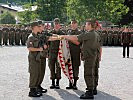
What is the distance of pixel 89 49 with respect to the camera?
825 centimetres

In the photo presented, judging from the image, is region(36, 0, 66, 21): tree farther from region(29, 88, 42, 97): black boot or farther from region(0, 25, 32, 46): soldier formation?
region(29, 88, 42, 97): black boot

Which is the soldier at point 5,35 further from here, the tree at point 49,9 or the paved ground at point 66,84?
the tree at point 49,9

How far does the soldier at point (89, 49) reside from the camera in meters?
8.19

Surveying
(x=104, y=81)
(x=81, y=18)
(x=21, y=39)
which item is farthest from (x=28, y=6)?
(x=104, y=81)

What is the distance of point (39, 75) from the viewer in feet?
28.5

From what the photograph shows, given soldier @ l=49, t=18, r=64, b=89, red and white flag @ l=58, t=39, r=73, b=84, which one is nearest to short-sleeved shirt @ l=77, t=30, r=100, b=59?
red and white flag @ l=58, t=39, r=73, b=84

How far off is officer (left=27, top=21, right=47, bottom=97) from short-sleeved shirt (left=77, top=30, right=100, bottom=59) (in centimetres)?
92

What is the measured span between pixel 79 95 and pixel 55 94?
56 centimetres

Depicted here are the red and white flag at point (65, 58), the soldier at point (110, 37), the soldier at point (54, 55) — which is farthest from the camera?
the soldier at point (110, 37)

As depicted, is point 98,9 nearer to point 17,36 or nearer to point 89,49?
point 17,36

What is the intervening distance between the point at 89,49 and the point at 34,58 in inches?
48.7

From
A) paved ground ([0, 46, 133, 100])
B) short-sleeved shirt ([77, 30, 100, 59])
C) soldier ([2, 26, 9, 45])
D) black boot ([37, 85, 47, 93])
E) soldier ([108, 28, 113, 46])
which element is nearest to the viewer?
short-sleeved shirt ([77, 30, 100, 59])

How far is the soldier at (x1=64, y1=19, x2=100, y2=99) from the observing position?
8188 mm

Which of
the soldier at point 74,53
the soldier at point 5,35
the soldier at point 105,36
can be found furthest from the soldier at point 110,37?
the soldier at point 74,53
